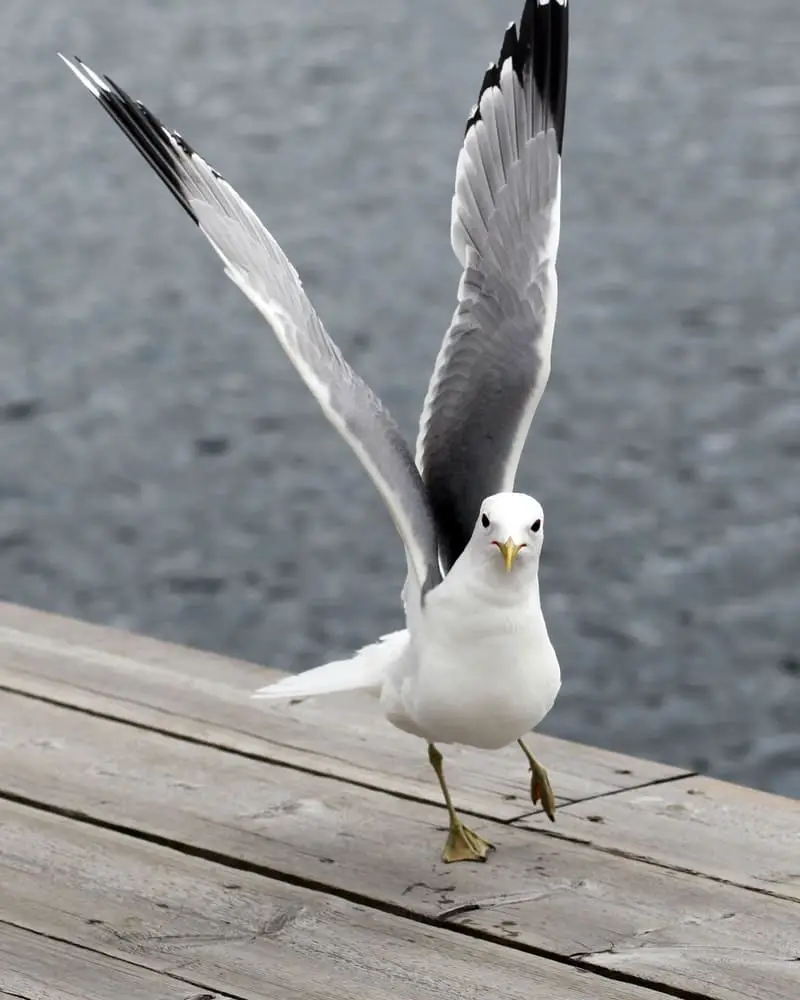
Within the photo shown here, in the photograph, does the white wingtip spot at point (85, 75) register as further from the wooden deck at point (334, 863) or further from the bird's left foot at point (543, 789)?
the bird's left foot at point (543, 789)

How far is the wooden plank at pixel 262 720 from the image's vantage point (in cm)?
345

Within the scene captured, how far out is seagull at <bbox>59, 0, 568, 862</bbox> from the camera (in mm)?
2990

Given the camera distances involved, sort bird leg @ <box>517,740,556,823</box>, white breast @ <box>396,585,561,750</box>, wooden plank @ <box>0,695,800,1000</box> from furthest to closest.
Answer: bird leg @ <box>517,740,556,823</box> → white breast @ <box>396,585,561,750</box> → wooden plank @ <box>0,695,800,1000</box>

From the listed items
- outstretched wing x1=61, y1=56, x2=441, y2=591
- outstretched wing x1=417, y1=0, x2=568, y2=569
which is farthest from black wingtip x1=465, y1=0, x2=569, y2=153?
outstretched wing x1=61, y1=56, x2=441, y2=591

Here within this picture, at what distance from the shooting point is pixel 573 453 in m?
7.86

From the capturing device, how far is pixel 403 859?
3.13 metres

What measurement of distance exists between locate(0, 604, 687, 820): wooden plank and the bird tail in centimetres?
26

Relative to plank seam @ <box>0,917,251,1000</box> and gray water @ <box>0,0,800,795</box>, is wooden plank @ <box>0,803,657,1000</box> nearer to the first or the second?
plank seam @ <box>0,917,251,1000</box>

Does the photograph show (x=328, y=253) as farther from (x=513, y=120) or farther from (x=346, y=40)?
(x=513, y=120)

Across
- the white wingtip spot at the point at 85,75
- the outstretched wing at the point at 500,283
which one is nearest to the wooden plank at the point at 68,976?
the outstretched wing at the point at 500,283

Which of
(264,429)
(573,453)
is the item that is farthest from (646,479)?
(264,429)

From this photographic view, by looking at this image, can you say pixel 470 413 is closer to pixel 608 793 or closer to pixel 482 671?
pixel 482 671

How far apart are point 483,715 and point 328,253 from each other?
7280mm

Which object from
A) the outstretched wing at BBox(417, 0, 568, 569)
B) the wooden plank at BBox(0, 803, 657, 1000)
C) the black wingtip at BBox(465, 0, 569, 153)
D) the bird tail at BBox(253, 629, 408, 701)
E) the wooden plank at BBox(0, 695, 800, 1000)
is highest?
the black wingtip at BBox(465, 0, 569, 153)
